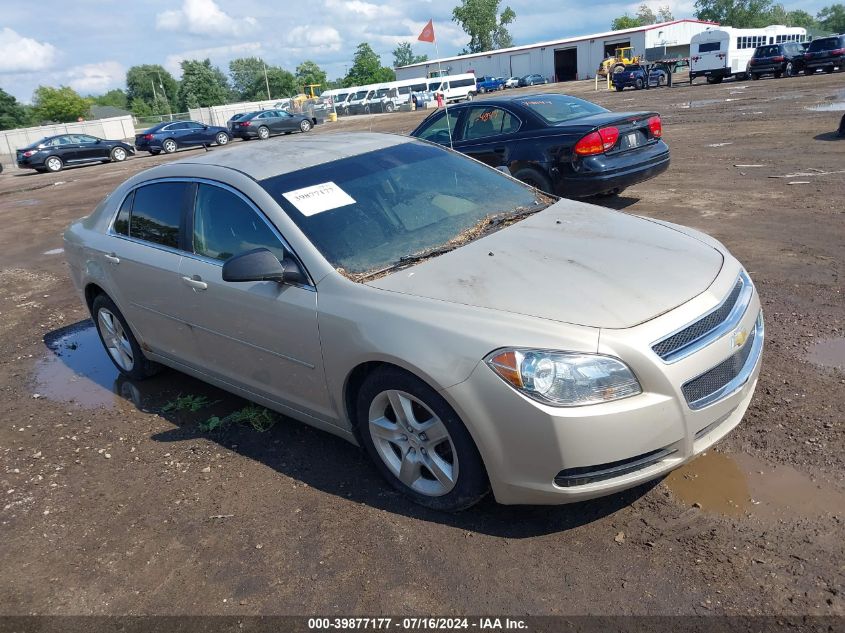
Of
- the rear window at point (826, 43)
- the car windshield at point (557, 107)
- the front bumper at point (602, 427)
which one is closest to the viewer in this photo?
the front bumper at point (602, 427)

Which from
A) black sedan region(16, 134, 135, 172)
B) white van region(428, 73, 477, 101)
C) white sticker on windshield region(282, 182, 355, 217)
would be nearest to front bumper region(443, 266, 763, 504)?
white sticker on windshield region(282, 182, 355, 217)

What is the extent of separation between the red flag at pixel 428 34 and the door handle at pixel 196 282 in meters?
4.75

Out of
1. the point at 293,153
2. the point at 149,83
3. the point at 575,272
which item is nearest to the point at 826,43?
the point at 293,153

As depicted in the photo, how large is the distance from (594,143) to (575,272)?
5.04 metres

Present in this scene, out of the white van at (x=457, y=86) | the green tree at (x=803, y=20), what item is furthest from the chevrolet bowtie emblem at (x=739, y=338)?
the green tree at (x=803, y=20)

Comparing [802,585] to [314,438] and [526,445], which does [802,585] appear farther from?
[314,438]

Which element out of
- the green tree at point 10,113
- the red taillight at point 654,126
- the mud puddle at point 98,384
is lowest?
the mud puddle at point 98,384

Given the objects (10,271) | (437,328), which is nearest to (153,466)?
(437,328)

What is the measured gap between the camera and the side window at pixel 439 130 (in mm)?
9094

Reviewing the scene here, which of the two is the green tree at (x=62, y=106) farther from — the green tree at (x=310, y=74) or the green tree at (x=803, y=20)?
the green tree at (x=803, y=20)

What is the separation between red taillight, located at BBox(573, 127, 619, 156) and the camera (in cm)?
760

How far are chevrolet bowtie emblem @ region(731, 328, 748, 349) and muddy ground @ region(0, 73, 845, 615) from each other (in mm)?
690

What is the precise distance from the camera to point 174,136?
33625 millimetres

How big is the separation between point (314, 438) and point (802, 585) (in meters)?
2.62
